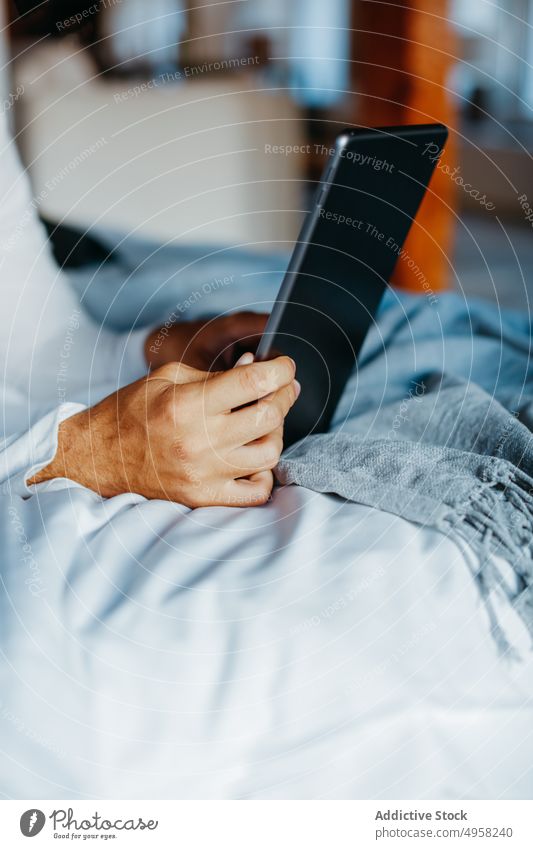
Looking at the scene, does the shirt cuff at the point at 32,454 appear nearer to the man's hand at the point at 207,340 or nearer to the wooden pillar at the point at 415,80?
the man's hand at the point at 207,340

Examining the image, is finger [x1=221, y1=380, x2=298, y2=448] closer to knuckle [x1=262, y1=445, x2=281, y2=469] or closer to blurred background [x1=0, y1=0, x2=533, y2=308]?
knuckle [x1=262, y1=445, x2=281, y2=469]

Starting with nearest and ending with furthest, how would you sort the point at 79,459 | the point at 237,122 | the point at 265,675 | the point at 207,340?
the point at 265,675 < the point at 79,459 < the point at 207,340 < the point at 237,122

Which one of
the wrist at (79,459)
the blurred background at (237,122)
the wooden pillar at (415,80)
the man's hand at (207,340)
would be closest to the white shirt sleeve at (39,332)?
the man's hand at (207,340)

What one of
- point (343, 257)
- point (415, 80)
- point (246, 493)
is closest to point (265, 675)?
point (246, 493)

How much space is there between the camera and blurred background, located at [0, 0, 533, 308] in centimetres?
159

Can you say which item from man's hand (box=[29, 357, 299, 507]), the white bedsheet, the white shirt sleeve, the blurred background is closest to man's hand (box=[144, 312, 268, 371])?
the white shirt sleeve

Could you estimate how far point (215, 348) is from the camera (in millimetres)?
637

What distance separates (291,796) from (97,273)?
0.66 m

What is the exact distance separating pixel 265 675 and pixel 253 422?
143 millimetres

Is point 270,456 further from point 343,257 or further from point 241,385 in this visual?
point 343,257

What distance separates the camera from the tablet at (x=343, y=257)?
1.53 ft

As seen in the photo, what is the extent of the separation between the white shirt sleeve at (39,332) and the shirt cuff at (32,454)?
14 centimetres

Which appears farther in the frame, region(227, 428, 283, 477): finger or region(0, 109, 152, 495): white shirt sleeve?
region(0, 109, 152, 495): white shirt sleeve

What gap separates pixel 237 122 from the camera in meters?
1.98
